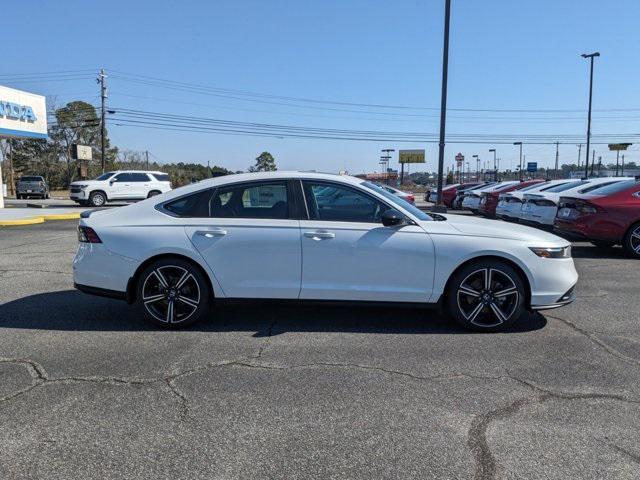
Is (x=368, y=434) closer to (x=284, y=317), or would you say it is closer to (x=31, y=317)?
(x=284, y=317)

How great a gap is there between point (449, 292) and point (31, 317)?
14.3 feet

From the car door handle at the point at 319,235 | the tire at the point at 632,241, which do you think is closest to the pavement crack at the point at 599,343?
the car door handle at the point at 319,235

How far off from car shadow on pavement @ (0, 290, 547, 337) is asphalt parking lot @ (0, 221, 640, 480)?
0.03 m

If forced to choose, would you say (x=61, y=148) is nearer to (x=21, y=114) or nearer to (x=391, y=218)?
(x=21, y=114)

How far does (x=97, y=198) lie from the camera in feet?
89.2

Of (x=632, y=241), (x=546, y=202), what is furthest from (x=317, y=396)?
(x=546, y=202)

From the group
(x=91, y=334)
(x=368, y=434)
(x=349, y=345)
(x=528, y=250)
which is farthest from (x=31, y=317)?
(x=528, y=250)

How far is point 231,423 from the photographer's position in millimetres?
3311

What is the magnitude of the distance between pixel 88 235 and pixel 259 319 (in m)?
1.89

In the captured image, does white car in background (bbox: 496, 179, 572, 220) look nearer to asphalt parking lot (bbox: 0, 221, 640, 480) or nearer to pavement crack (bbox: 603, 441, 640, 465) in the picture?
asphalt parking lot (bbox: 0, 221, 640, 480)

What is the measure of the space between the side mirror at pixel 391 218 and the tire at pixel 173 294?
1.82 meters

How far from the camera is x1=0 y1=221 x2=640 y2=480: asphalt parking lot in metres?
2.89

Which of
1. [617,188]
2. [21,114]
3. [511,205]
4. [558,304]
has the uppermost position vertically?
[21,114]

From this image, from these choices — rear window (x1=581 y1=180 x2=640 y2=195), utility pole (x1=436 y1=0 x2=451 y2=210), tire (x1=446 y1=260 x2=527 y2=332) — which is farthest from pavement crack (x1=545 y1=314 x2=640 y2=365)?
utility pole (x1=436 y1=0 x2=451 y2=210)
